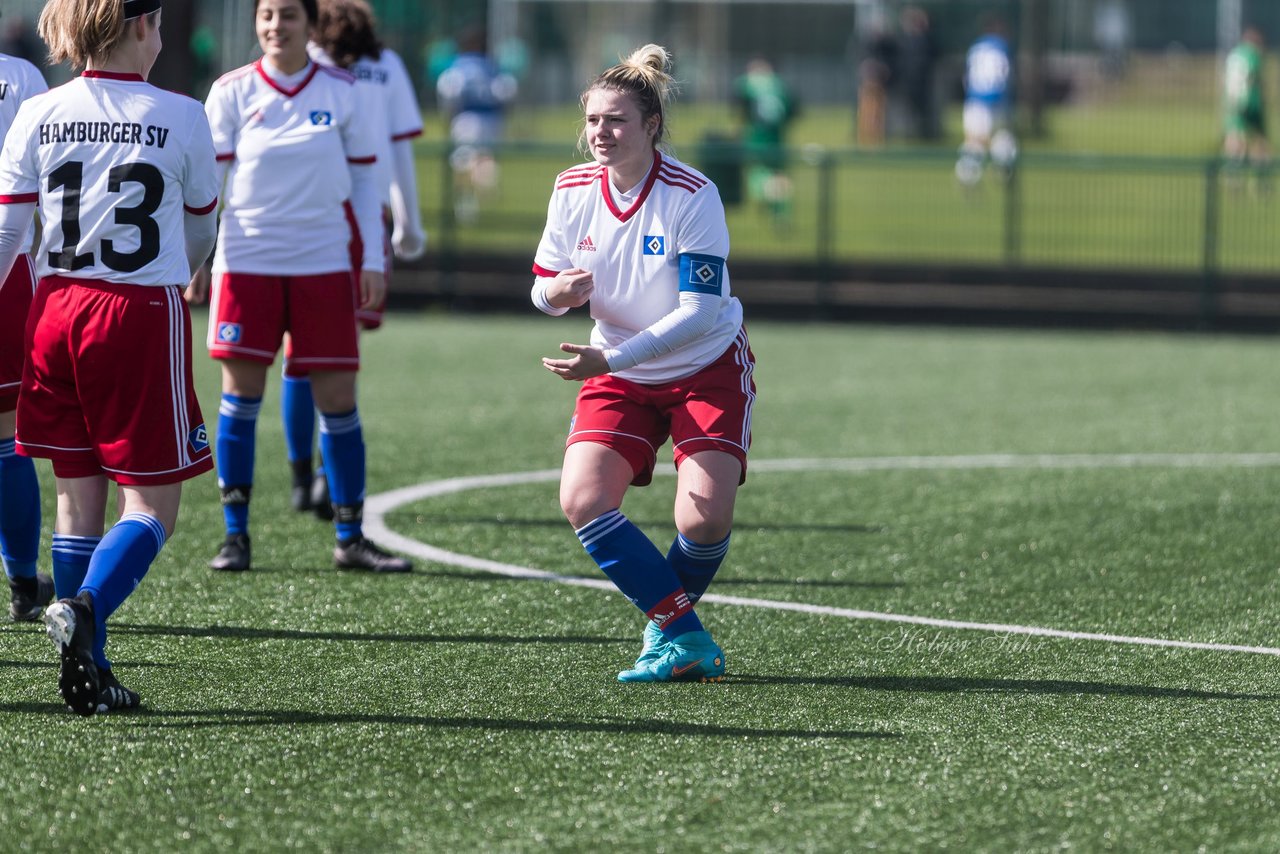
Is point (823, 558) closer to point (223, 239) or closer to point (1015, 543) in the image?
point (1015, 543)

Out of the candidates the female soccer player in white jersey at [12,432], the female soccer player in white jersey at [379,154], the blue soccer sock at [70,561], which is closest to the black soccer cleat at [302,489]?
the female soccer player in white jersey at [379,154]

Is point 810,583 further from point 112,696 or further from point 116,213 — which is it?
point 116,213

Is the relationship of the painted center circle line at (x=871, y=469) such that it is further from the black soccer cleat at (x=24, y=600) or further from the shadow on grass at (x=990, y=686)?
the black soccer cleat at (x=24, y=600)

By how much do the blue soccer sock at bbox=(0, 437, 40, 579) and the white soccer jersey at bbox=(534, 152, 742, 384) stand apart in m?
1.80

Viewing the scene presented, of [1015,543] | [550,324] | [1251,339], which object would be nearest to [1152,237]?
[1251,339]

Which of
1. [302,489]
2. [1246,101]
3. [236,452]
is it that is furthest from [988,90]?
[236,452]

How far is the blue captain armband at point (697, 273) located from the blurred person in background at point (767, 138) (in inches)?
505

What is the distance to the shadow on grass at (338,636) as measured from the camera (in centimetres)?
568

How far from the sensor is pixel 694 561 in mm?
5363

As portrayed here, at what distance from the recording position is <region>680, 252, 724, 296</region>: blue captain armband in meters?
5.08

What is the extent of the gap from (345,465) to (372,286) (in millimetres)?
692

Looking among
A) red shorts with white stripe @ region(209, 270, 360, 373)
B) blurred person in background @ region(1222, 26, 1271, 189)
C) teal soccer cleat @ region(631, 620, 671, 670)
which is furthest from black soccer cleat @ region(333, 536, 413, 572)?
blurred person in background @ region(1222, 26, 1271, 189)

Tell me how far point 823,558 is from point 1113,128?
23798 mm

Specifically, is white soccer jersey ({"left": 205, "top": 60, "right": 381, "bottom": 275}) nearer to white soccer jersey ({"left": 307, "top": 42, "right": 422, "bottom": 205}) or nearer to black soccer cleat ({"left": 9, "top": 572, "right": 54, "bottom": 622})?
white soccer jersey ({"left": 307, "top": 42, "right": 422, "bottom": 205})
